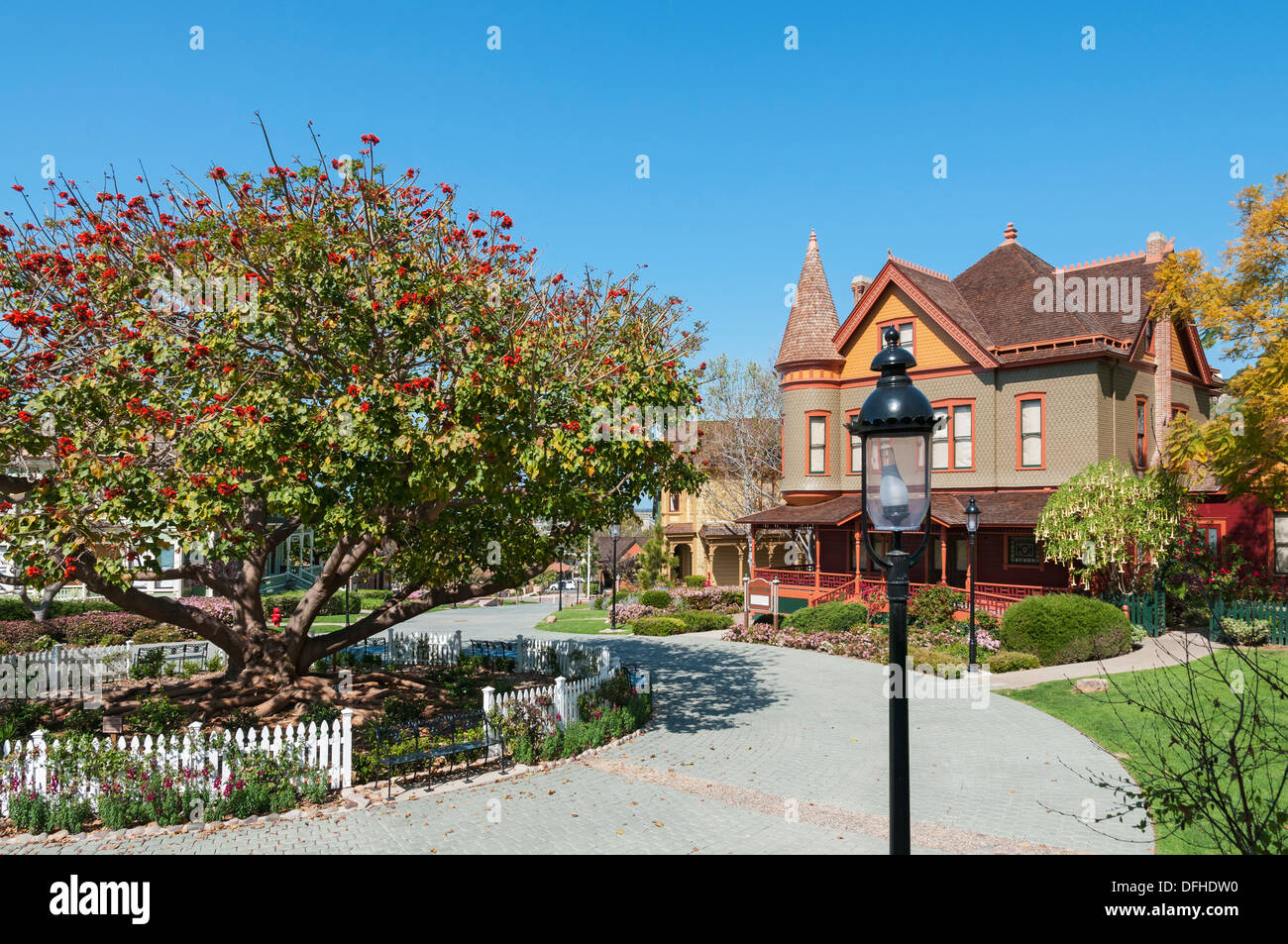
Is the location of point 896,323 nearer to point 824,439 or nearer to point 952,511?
point 824,439

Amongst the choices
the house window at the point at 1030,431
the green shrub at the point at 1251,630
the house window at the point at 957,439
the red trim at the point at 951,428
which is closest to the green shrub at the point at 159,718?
the house window at the point at 957,439

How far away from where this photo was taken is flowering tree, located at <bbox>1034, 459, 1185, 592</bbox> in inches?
853

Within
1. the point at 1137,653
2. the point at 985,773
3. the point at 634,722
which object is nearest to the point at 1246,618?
the point at 1137,653

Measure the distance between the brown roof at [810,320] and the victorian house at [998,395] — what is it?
6cm

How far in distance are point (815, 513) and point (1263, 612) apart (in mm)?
13155

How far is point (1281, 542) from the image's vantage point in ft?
78.5

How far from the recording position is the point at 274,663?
1398cm

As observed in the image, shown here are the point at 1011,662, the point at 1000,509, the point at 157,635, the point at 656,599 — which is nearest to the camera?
the point at 1011,662

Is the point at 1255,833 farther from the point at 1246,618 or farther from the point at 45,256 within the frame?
the point at 1246,618

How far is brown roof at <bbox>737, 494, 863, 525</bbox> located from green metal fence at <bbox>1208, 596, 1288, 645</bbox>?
1055 cm

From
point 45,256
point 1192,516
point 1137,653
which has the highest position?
point 45,256

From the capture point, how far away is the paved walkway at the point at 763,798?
842cm

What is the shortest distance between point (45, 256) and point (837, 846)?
476 inches

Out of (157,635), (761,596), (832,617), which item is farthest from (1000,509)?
(157,635)
